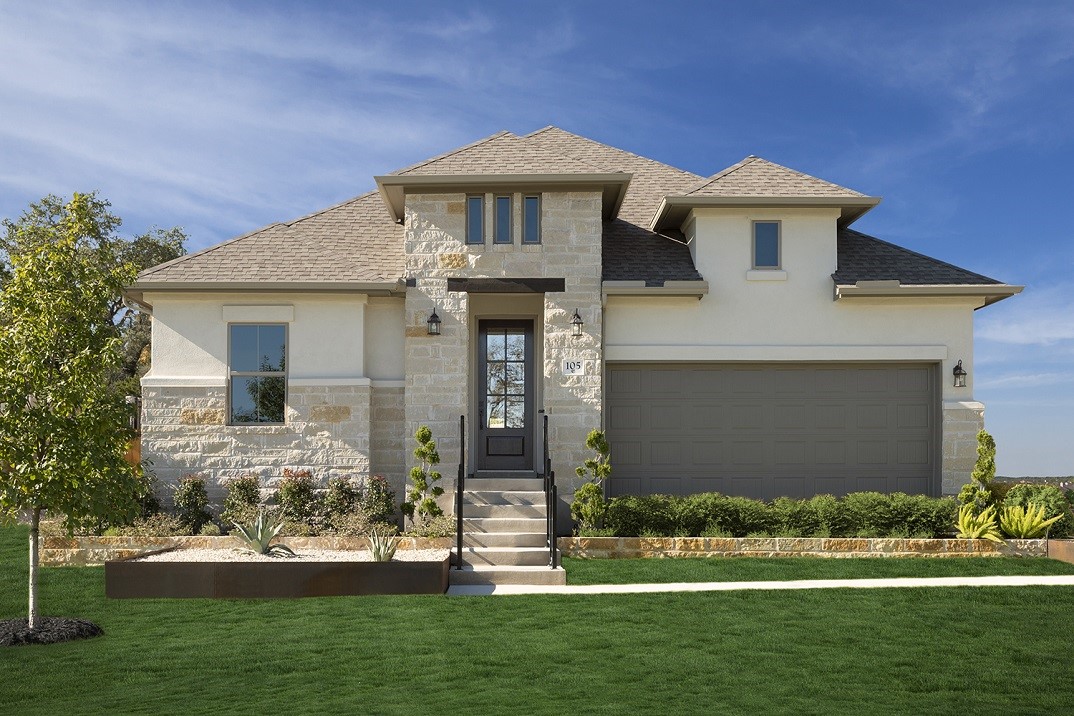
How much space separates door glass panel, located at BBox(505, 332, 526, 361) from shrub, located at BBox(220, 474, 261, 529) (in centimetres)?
475

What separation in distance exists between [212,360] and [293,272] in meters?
1.98

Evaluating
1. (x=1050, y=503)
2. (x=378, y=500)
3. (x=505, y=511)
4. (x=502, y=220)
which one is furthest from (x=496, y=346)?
(x=1050, y=503)

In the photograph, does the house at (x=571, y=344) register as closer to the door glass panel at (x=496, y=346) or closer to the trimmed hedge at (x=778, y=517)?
the door glass panel at (x=496, y=346)

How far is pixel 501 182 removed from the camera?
617 inches

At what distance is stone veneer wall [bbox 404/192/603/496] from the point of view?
1585cm

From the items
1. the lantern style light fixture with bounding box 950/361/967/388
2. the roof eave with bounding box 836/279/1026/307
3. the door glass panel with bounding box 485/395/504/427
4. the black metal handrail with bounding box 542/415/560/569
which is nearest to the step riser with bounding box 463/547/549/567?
the black metal handrail with bounding box 542/415/560/569

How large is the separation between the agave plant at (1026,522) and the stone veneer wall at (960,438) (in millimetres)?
1602

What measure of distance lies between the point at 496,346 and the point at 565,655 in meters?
8.86

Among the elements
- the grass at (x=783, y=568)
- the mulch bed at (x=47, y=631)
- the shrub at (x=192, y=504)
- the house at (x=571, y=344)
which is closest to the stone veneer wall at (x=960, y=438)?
the house at (x=571, y=344)

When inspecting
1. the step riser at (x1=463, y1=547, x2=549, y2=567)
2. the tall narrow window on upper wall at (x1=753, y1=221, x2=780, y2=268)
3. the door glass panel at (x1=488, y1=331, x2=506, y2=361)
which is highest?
the tall narrow window on upper wall at (x1=753, y1=221, x2=780, y2=268)

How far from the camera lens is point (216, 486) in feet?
52.6

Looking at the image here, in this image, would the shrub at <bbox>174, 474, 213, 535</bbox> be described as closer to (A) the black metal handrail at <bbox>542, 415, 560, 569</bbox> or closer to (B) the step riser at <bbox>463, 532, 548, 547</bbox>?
(B) the step riser at <bbox>463, 532, 548, 547</bbox>

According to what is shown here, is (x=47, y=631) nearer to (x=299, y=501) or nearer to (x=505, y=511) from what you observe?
(x=299, y=501)

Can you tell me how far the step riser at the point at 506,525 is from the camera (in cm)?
1434
